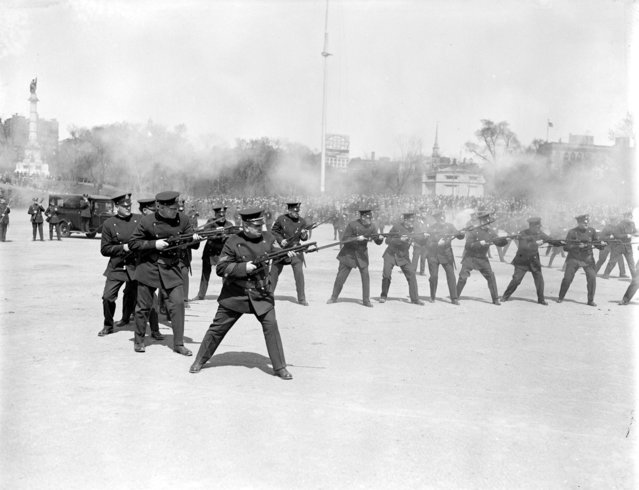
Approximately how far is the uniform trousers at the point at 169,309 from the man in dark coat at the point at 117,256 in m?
0.49

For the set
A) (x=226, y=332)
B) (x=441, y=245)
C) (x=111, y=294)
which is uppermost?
(x=441, y=245)

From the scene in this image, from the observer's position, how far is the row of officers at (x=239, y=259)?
20.1 ft

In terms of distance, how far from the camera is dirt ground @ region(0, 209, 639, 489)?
393 cm

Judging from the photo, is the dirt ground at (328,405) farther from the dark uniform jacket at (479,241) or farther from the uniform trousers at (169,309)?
the dark uniform jacket at (479,241)

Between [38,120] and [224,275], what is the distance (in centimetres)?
7065

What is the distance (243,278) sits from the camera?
240 inches

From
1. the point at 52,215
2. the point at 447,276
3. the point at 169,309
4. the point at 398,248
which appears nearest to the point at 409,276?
the point at 398,248

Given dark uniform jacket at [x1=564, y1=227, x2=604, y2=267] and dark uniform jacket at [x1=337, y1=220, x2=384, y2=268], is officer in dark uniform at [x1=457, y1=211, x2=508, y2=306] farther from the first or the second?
dark uniform jacket at [x1=337, y1=220, x2=384, y2=268]

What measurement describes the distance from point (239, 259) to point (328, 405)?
5.54ft

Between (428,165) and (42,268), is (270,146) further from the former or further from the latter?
(42,268)

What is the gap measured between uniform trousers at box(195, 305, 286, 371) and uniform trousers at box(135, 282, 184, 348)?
854 mm

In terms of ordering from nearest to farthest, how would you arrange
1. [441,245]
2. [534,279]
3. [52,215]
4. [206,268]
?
[206,268], [534,279], [441,245], [52,215]

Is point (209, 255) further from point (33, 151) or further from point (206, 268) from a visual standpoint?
point (33, 151)

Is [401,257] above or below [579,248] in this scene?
below
